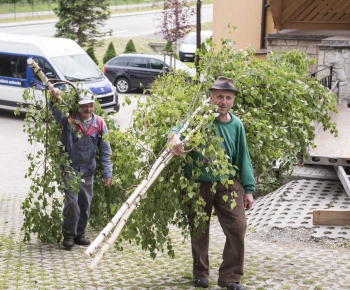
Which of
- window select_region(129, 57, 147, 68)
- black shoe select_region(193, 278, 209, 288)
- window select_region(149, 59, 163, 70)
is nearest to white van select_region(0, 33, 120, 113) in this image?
window select_region(149, 59, 163, 70)

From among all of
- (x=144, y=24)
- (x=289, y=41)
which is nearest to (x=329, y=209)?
(x=289, y=41)

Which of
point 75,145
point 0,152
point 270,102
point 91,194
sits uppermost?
point 270,102

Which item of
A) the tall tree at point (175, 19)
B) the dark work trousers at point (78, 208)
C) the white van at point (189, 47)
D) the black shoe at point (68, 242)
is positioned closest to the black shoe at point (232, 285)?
the dark work trousers at point (78, 208)

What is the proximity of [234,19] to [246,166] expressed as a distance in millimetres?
17272

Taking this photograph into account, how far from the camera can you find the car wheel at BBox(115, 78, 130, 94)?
29.6 metres

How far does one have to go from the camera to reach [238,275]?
6816mm

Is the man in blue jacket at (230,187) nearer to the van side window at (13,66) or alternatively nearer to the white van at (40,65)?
the white van at (40,65)

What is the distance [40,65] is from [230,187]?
1679 cm

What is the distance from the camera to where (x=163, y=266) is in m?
8.04

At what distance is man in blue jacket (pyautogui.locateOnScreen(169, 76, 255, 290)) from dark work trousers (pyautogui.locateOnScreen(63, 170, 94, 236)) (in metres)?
2.36

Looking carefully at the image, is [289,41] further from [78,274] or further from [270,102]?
[78,274]

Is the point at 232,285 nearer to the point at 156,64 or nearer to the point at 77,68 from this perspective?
the point at 77,68

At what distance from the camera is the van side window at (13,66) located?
2294cm

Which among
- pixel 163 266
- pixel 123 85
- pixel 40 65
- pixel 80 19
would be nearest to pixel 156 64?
pixel 123 85
